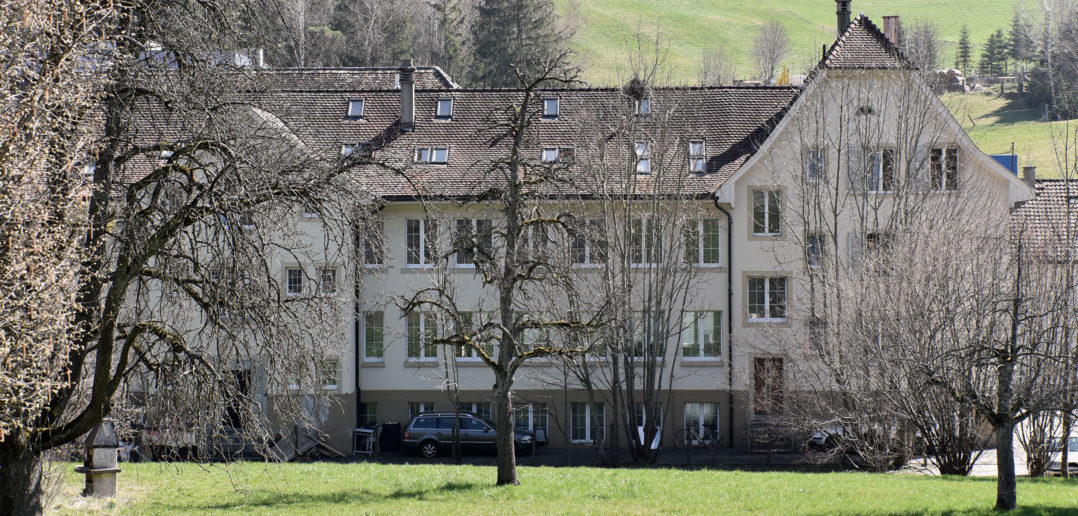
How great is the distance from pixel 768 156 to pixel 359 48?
41669 mm

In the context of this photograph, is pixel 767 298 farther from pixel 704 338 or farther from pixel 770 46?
pixel 770 46

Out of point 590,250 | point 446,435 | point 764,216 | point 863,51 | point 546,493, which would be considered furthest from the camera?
point 863,51

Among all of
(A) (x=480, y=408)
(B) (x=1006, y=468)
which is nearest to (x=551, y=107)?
(A) (x=480, y=408)

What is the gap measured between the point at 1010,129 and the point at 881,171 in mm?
72293

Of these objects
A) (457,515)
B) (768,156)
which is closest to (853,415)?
(768,156)

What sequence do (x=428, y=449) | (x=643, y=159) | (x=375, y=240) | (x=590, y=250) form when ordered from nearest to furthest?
(x=375, y=240), (x=590, y=250), (x=428, y=449), (x=643, y=159)

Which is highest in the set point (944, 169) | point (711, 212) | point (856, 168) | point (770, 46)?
point (770, 46)

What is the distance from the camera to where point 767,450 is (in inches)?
1275

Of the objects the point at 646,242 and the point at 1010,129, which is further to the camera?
the point at 1010,129

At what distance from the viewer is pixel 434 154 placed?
3588 cm

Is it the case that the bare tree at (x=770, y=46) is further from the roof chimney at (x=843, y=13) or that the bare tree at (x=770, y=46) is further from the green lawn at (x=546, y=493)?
the green lawn at (x=546, y=493)

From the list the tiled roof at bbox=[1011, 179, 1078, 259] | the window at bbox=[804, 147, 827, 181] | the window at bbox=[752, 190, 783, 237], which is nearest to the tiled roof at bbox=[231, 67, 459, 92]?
the window at bbox=[752, 190, 783, 237]

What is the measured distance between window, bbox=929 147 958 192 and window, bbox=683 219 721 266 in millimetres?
6382

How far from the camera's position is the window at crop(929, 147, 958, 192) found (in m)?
31.8
